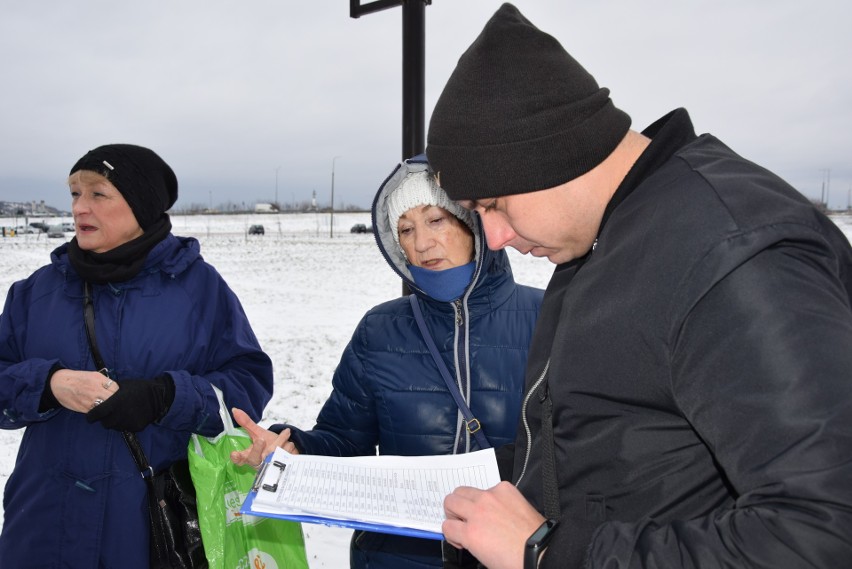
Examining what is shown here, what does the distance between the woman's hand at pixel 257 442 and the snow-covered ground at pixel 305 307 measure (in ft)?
5.57

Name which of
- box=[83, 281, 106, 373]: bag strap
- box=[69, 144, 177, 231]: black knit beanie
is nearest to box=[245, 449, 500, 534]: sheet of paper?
→ box=[83, 281, 106, 373]: bag strap

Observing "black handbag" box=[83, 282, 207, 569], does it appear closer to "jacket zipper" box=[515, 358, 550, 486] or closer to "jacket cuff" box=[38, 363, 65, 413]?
"jacket cuff" box=[38, 363, 65, 413]

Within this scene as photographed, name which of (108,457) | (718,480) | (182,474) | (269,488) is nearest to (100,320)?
(108,457)

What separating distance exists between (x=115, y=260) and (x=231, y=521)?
3.68ft

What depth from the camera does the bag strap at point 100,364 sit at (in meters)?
2.26

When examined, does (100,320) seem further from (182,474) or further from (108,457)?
(182,474)

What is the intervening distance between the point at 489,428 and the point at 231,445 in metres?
0.95

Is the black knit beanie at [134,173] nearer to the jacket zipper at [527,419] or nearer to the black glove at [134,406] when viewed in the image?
the black glove at [134,406]

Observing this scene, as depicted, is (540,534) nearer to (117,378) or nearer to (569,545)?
(569,545)

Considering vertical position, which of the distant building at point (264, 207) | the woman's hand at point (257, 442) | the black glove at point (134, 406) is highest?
the distant building at point (264, 207)

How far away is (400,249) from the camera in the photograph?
7.61 feet

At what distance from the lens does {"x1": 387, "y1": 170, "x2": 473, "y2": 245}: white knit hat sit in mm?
2164

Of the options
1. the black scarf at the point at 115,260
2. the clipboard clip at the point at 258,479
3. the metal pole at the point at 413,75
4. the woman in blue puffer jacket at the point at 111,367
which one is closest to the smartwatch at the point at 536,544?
the clipboard clip at the point at 258,479

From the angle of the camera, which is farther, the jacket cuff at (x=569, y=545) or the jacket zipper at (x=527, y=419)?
the jacket zipper at (x=527, y=419)
